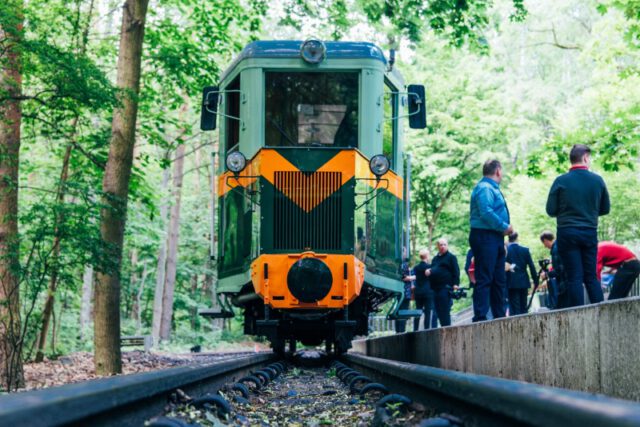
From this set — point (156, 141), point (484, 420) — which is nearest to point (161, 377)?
point (484, 420)

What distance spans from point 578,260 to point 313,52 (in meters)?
3.98

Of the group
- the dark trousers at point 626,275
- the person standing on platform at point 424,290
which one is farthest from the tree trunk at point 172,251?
the dark trousers at point 626,275

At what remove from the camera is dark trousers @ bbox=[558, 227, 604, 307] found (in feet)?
27.1

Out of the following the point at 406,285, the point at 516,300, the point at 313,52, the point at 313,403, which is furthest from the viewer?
the point at 406,285

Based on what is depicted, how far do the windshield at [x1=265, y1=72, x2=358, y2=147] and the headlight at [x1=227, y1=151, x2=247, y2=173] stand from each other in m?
0.47

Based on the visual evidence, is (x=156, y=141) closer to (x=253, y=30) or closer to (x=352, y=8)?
(x=253, y=30)

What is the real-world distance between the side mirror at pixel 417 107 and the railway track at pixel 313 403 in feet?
13.2

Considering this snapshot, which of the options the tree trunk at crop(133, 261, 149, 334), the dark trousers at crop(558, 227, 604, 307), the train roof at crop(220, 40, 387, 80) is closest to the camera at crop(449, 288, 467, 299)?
the train roof at crop(220, 40, 387, 80)

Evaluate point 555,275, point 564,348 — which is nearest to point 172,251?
point 555,275

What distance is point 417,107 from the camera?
34.9 ft

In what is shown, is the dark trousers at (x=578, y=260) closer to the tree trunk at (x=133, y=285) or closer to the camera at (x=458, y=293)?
the camera at (x=458, y=293)

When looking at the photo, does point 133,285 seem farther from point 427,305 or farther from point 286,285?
point 286,285

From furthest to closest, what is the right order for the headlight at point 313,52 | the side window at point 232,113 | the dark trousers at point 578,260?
the side window at point 232,113
the headlight at point 313,52
the dark trousers at point 578,260

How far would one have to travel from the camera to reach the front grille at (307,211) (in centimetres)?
958
